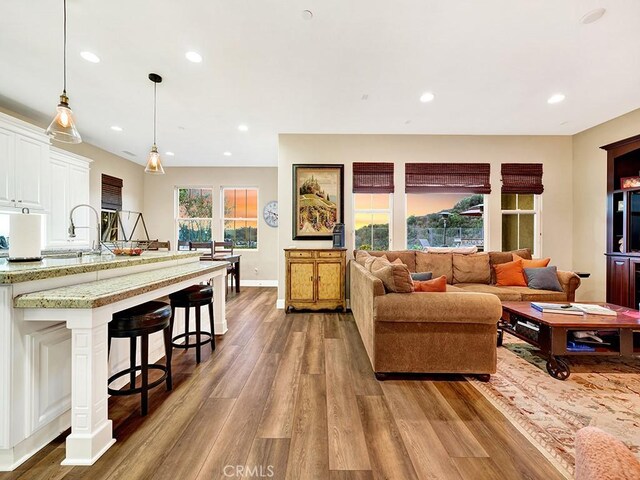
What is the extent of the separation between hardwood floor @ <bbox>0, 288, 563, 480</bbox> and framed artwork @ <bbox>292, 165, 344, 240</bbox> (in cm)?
246

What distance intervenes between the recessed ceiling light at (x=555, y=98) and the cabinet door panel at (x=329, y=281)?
346 centimetres

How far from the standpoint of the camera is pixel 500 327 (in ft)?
9.29

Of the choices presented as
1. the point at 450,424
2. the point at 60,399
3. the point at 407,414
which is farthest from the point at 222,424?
the point at 450,424

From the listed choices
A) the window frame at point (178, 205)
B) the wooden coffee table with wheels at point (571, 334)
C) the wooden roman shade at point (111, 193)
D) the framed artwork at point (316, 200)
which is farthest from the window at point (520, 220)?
the wooden roman shade at point (111, 193)

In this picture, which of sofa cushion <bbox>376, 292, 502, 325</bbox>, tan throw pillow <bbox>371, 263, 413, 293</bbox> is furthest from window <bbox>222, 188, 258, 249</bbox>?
sofa cushion <bbox>376, 292, 502, 325</bbox>

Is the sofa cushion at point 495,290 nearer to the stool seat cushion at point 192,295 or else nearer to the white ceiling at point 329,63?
the white ceiling at point 329,63

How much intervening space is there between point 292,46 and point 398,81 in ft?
4.13

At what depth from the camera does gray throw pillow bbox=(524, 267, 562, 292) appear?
3.57 metres

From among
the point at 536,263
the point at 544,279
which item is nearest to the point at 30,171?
the point at 544,279

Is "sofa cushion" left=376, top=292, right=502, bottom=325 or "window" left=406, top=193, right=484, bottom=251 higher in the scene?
"window" left=406, top=193, right=484, bottom=251

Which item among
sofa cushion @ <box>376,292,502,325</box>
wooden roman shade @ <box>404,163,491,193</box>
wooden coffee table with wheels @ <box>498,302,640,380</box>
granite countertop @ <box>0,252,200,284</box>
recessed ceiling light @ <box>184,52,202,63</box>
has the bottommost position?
wooden coffee table with wheels @ <box>498,302,640,380</box>

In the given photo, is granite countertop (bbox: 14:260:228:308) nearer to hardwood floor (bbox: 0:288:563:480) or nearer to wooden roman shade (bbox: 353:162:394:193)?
hardwood floor (bbox: 0:288:563:480)

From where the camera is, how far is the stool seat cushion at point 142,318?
1.66 m

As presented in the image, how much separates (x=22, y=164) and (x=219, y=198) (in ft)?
11.3
